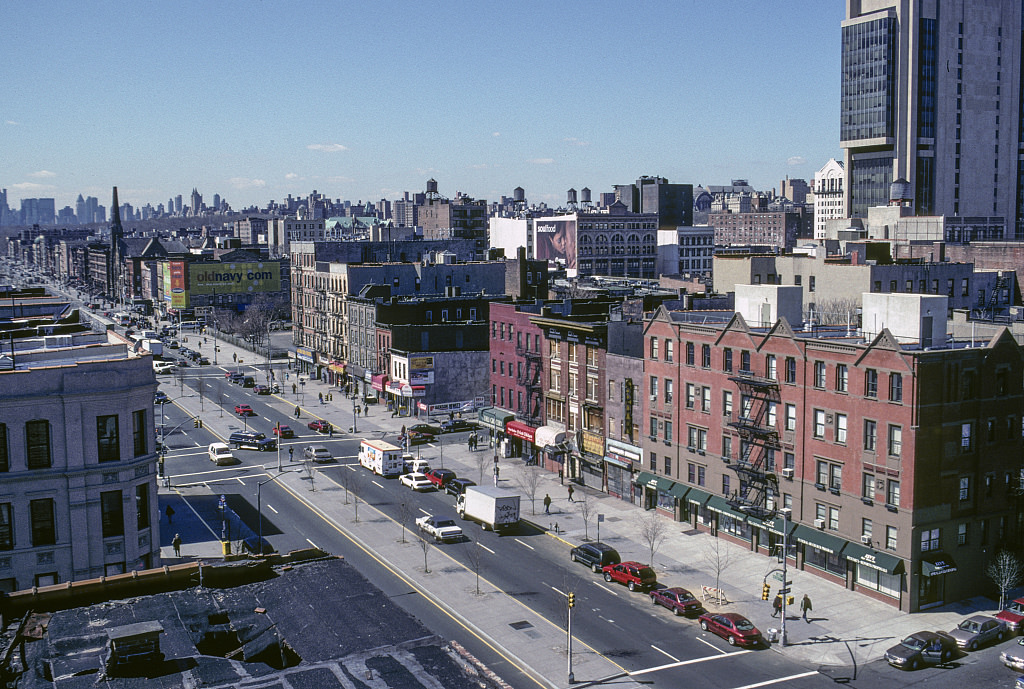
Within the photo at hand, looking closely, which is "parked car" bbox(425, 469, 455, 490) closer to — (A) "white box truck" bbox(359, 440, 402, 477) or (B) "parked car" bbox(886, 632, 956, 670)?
(A) "white box truck" bbox(359, 440, 402, 477)

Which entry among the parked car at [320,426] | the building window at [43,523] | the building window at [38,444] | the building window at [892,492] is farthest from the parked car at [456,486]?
the building window at [38,444]

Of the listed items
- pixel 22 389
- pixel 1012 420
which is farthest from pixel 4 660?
pixel 1012 420

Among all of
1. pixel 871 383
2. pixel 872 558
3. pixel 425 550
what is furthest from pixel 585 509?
pixel 871 383

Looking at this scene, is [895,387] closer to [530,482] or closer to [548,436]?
[530,482]

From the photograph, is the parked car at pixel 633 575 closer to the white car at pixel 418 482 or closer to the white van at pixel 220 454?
the white car at pixel 418 482

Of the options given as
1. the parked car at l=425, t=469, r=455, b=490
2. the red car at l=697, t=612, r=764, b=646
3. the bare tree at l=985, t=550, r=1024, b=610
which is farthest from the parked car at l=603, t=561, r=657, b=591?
the parked car at l=425, t=469, r=455, b=490

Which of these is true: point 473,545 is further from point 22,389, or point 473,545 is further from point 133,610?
point 133,610
